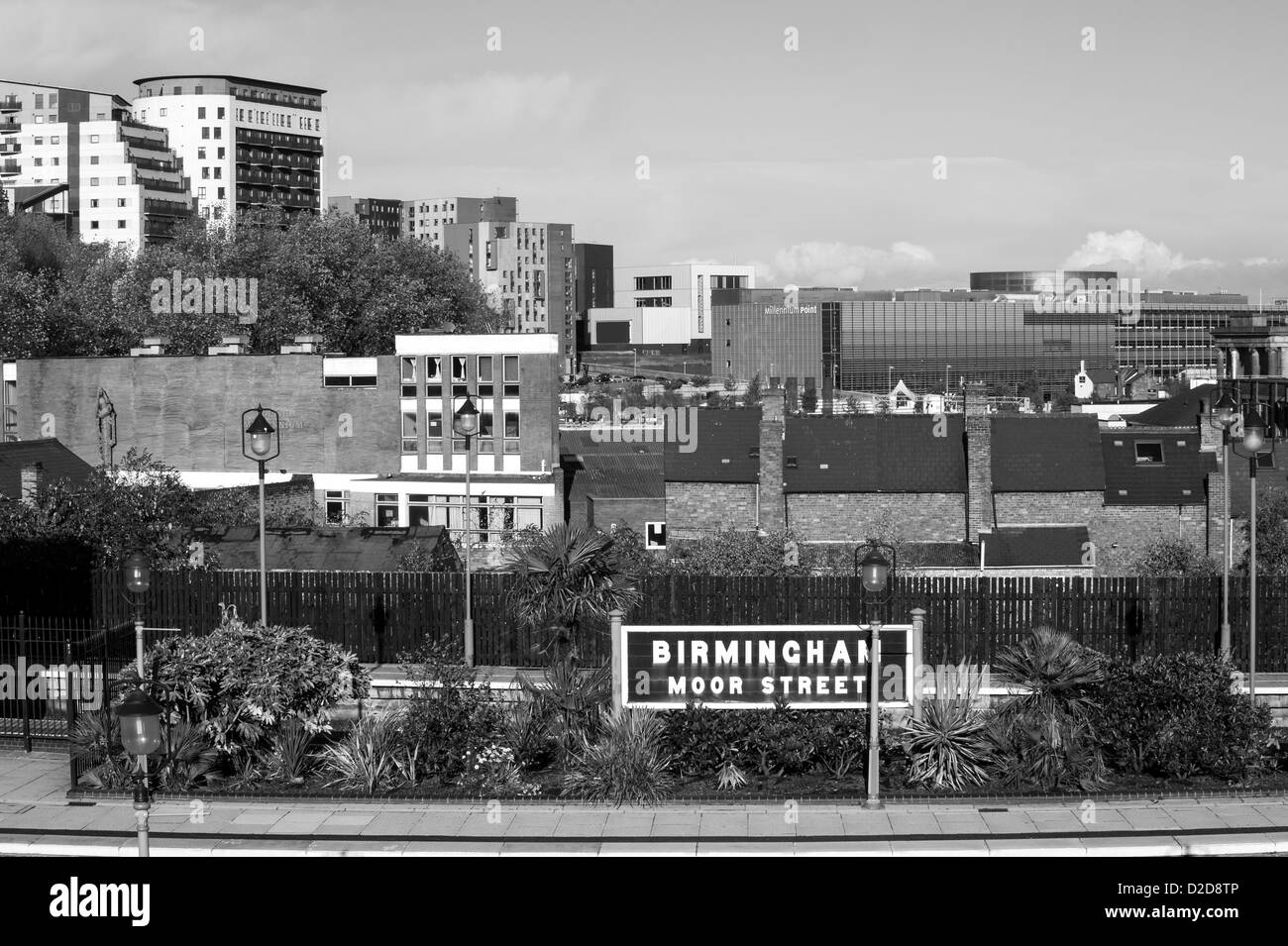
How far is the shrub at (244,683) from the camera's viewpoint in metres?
21.0

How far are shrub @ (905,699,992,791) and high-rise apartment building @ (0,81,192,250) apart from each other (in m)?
147

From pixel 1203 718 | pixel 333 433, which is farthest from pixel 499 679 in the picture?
pixel 333 433

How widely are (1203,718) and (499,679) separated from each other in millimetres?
10399

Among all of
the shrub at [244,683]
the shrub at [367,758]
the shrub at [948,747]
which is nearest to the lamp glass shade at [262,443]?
the shrub at [244,683]

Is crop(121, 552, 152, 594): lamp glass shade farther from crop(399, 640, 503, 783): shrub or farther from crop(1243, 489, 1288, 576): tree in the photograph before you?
crop(1243, 489, 1288, 576): tree

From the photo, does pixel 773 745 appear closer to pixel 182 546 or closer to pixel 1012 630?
pixel 1012 630

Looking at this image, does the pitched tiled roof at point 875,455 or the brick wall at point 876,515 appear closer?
the brick wall at point 876,515

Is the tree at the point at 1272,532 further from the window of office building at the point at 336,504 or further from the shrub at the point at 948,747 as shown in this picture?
the window of office building at the point at 336,504

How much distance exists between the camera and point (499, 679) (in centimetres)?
2428

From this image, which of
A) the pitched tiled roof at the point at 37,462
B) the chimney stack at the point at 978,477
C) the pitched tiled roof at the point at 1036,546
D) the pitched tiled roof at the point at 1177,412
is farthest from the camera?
the pitched tiled roof at the point at 1177,412

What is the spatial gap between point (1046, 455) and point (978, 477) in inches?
125

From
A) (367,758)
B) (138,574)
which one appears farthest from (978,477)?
(138,574)

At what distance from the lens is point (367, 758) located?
20.7 m

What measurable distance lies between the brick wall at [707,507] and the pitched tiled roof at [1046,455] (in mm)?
8998
